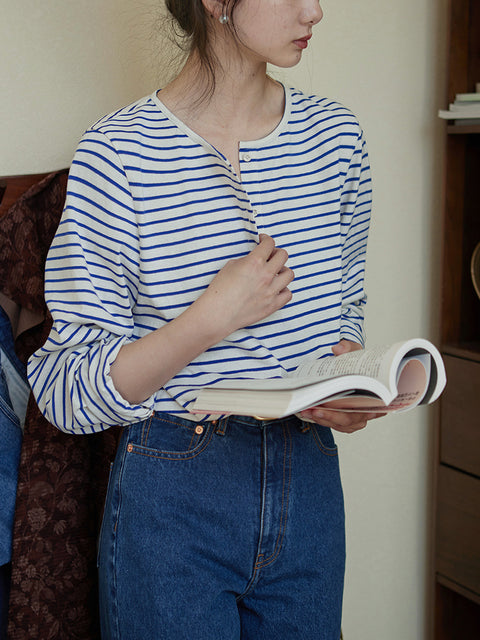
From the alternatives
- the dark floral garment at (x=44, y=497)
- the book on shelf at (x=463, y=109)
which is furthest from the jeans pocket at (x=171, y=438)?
the book on shelf at (x=463, y=109)

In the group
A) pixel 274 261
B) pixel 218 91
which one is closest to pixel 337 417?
pixel 274 261

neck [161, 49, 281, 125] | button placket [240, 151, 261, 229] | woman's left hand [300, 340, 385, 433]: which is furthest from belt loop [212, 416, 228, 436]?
neck [161, 49, 281, 125]

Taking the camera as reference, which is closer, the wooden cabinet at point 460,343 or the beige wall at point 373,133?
the beige wall at point 373,133

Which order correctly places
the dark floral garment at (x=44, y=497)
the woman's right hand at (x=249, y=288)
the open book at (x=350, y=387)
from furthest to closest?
the dark floral garment at (x=44, y=497) → the woman's right hand at (x=249, y=288) → the open book at (x=350, y=387)

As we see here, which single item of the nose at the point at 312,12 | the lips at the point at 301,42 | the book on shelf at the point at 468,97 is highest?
the nose at the point at 312,12

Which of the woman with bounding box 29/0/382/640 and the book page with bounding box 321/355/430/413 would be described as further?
the woman with bounding box 29/0/382/640

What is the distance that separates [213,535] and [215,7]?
694mm

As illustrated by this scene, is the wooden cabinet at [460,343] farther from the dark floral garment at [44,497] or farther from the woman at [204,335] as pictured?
the dark floral garment at [44,497]

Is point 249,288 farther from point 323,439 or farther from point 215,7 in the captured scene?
point 215,7

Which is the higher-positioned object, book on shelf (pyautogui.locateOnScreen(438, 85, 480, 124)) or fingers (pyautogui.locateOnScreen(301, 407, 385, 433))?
book on shelf (pyautogui.locateOnScreen(438, 85, 480, 124))

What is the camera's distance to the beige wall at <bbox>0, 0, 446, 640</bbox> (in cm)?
128

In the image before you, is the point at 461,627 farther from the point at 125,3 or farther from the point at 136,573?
the point at 125,3

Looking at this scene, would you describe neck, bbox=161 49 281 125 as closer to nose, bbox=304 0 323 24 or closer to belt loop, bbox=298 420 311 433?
nose, bbox=304 0 323 24

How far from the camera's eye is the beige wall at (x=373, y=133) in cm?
128
